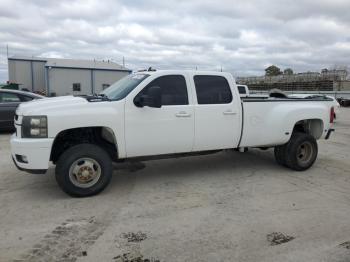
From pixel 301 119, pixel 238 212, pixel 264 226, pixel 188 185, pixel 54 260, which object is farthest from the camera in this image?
pixel 301 119

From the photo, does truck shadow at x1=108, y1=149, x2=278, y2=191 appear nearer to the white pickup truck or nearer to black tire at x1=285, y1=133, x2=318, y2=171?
black tire at x1=285, y1=133, x2=318, y2=171

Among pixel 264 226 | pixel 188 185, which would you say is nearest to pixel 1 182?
pixel 188 185

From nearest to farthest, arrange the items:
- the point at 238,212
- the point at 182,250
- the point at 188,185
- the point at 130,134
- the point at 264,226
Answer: the point at 182,250 → the point at 264,226 → the point at 238,212 → the point at 130,134 → the point at 188,185

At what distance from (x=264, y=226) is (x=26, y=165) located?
10.8 ft

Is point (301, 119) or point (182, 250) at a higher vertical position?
point (301, 119)

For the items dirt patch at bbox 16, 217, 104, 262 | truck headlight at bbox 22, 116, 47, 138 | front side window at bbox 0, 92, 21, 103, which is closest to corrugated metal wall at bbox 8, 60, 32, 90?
front side window at bbox 0, 92, 21, 103

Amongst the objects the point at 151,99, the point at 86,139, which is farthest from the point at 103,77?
the point at 151,99

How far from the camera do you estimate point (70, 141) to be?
5.74 meters

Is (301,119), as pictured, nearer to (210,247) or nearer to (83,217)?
(210,247)

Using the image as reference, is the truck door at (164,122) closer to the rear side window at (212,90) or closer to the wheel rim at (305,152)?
the rear side window at (212,90)

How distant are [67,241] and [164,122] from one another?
2489mm

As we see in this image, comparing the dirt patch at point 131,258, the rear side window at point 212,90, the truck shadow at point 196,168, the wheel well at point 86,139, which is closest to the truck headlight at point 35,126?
the wheel well at point 86,139

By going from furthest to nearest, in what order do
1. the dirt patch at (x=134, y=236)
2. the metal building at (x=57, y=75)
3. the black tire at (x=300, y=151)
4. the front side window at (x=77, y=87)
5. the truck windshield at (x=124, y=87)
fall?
the front side window at (x=77, y=87), the metal building at (x=57, y=75), the black tire at (x=300, y=151), the truck windshield at (x=124, y=87), the dirt patch at (x=134, y=236)

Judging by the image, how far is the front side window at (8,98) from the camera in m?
11.3
